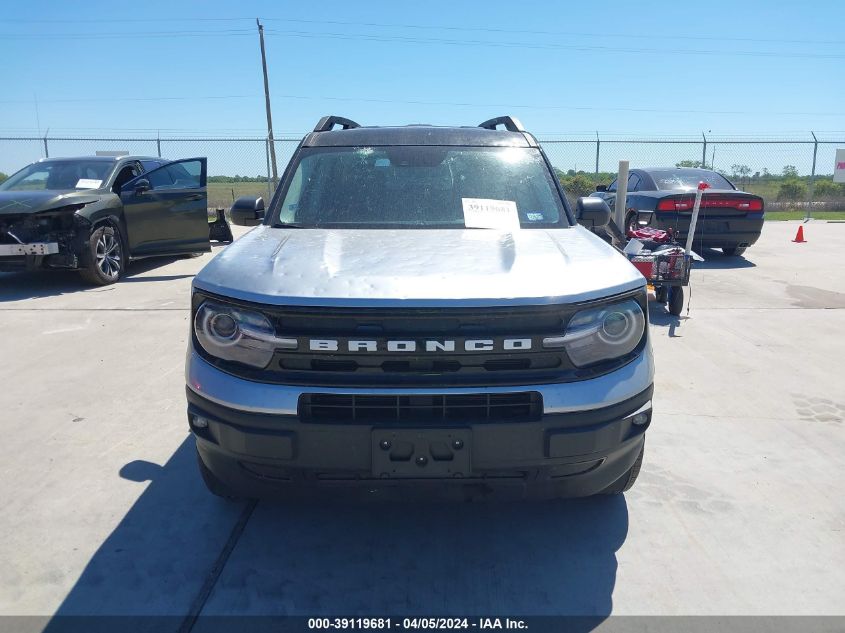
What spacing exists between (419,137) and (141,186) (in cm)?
590

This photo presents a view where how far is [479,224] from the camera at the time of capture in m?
3.36

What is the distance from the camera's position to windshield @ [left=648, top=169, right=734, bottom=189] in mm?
10008

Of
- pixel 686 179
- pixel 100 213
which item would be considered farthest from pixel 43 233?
pixel 686 179

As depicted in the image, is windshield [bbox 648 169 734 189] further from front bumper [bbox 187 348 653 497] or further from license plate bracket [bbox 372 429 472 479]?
license plate bracket [bbox 372 429 472 479]

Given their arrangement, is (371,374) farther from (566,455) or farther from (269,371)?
(566,455)

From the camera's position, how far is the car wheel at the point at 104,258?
25.8 ft

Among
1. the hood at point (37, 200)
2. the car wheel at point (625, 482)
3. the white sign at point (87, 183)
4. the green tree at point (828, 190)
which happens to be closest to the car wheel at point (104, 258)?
the hood at point (37, 200)

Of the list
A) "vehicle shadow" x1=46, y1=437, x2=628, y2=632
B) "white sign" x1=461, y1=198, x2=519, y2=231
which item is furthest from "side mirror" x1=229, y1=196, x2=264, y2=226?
"vehicle shadow" x1=46, y1=437, x2=628, y2=632

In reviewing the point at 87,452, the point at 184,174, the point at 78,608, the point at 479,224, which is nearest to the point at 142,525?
the point at 78,608

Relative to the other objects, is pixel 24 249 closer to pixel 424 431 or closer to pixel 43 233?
pixel 43 233

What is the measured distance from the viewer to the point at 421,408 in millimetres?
2289

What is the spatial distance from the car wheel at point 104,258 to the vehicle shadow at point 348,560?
5.54m

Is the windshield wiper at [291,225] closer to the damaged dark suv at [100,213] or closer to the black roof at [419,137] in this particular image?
the black roof at [419,137]

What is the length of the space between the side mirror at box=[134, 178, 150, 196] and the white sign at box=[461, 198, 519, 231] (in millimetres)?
6423
